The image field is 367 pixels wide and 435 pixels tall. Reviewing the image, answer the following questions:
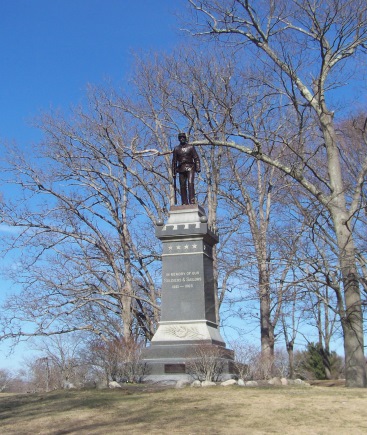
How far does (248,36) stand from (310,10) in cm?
191

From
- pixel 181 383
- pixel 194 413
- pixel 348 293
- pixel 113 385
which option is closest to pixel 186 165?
pixel 348 293

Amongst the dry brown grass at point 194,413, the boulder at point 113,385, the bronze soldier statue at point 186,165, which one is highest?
the bronze soldier statue at point 186,165

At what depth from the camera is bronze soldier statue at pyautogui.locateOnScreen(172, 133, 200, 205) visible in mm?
14367

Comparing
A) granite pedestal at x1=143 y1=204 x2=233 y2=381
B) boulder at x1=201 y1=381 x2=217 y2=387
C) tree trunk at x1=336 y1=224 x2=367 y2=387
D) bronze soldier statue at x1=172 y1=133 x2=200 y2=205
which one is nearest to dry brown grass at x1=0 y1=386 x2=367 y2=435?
boulder at x1=201 y1=381 x2=217 y2=387

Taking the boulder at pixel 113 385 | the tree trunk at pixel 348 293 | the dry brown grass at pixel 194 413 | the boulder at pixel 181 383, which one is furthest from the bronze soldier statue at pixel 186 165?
the dry brown grass at pixel 194 413

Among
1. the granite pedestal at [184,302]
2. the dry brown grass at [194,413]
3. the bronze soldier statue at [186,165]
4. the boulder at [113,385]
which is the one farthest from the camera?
the bronze soldier statue at [186,165]

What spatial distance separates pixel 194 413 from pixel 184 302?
18.3 feet

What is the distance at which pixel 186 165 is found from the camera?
1441 centimetres

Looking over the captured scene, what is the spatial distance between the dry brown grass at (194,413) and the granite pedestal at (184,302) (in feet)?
6.96

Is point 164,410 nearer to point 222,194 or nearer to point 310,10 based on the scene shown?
point 310,10

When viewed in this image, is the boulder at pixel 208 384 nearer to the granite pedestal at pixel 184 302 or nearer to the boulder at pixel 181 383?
the boulder at pixel 181 383

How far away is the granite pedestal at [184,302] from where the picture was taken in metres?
11.4

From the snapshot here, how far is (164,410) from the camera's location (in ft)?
23.7

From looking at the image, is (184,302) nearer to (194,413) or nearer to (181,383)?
(181,383)
